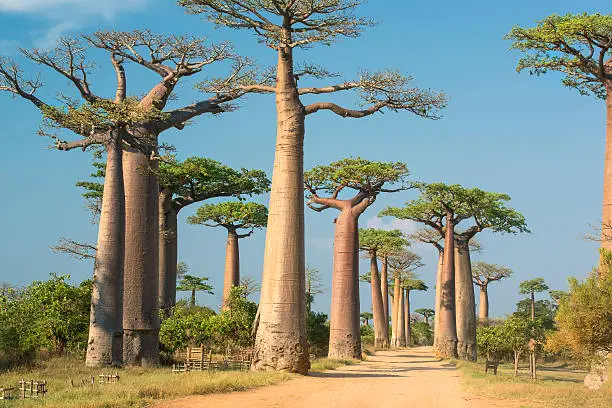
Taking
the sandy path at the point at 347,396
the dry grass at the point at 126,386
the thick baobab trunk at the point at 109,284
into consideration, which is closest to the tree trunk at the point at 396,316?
the thick baobab trunk at the point at 109,284

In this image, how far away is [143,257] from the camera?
15922 millimetres

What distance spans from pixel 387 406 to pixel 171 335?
9.46 metres

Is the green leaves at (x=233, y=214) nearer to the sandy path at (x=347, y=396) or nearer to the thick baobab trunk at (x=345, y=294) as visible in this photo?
the thick baobab trunk at (x=345, y=294)

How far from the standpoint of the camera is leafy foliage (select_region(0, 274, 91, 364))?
15.7 metres

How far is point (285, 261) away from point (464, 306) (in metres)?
16.0

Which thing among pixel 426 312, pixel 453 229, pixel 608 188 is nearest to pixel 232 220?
pixel 453 229

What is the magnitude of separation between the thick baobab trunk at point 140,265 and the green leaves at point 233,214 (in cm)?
1176

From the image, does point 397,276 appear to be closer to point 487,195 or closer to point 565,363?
point 565,363

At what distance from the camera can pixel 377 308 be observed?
1389 inches

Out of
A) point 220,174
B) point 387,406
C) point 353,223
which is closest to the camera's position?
point 387,406

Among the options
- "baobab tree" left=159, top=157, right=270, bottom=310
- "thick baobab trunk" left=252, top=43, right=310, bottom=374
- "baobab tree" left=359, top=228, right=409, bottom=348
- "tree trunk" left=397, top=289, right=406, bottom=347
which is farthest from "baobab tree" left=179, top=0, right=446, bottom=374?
"tree trunk" left=397, top=289, right=406, bottom=347

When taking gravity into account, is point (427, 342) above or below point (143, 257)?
below

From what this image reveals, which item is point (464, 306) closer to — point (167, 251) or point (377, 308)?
point (377, 308)

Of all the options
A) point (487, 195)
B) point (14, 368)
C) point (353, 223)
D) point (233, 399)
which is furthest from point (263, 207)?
point (233, 399)
